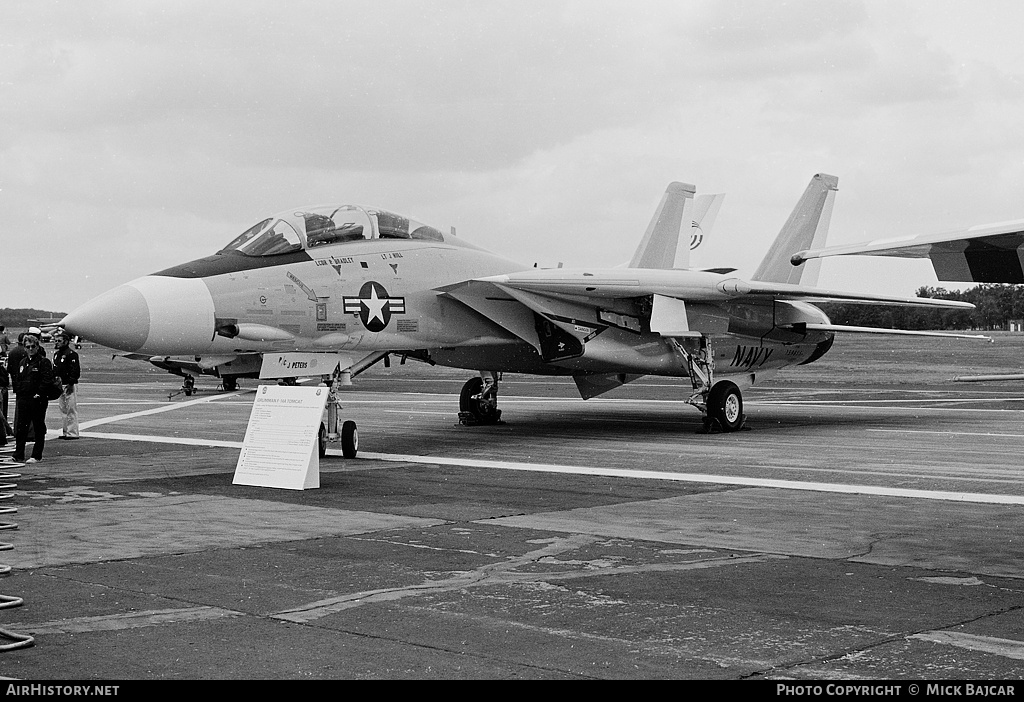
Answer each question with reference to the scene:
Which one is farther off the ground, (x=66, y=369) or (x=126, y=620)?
(x=66, y=369)

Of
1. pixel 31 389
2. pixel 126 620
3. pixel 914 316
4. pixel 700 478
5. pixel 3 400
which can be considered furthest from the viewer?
pixel 914 316

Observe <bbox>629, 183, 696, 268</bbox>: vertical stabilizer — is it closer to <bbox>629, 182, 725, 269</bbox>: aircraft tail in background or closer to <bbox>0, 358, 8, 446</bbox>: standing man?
<bbox>629, 182, 725, 269</bbox>: aircraft tail in background

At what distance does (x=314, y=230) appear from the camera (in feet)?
49.3

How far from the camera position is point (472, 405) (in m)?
20.5

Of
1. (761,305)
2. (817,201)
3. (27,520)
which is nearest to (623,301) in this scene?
(761,305)

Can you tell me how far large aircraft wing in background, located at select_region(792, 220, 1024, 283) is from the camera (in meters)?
5.02

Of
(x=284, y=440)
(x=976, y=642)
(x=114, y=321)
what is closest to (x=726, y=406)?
(x=284, y=440)

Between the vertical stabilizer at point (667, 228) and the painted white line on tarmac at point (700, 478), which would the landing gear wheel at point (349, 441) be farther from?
the vertical stabilizer at point (667, 228)

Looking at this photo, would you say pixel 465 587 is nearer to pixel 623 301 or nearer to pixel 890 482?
pixel 890 482

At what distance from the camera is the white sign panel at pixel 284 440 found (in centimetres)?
1186

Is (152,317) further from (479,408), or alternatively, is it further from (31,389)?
(479,408)

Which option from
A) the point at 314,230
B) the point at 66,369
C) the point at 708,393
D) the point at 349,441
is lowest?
the point at 349,441

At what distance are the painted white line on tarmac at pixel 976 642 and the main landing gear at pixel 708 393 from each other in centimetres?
1329

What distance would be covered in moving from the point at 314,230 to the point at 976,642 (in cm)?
1131
